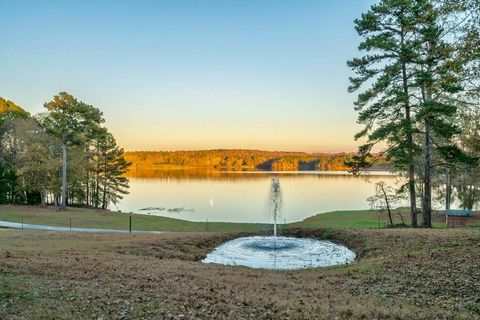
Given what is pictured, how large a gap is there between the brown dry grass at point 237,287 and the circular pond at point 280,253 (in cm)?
239

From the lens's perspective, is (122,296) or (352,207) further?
(352,207)

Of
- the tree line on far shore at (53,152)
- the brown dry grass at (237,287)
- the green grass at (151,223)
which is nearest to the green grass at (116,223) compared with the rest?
the green grass at (151,223)

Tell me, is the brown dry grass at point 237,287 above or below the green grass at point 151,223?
above

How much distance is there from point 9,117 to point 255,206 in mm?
40792

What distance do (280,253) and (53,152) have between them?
4115 centimetres

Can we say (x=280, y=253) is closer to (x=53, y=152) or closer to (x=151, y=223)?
(x=151, y=223)

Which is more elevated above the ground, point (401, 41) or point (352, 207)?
point (401, 41)

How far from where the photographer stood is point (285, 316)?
7.77 meters

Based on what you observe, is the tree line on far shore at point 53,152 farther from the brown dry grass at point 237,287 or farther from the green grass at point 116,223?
the brown dry grass at point 237,287

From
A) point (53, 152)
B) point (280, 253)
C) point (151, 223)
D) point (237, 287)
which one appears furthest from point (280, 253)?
point (53, 152)

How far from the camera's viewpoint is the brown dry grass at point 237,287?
309 inches

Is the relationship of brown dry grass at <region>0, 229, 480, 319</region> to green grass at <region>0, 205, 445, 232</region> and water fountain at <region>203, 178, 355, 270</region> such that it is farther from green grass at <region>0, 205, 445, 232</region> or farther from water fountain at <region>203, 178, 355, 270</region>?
green grass at <region>0, 205, 445, 232</region>

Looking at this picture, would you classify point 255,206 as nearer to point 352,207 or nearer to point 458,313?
→ point 352,207

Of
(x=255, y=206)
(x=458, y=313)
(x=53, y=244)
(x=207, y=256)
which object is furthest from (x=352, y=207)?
(x=458, y=313)
